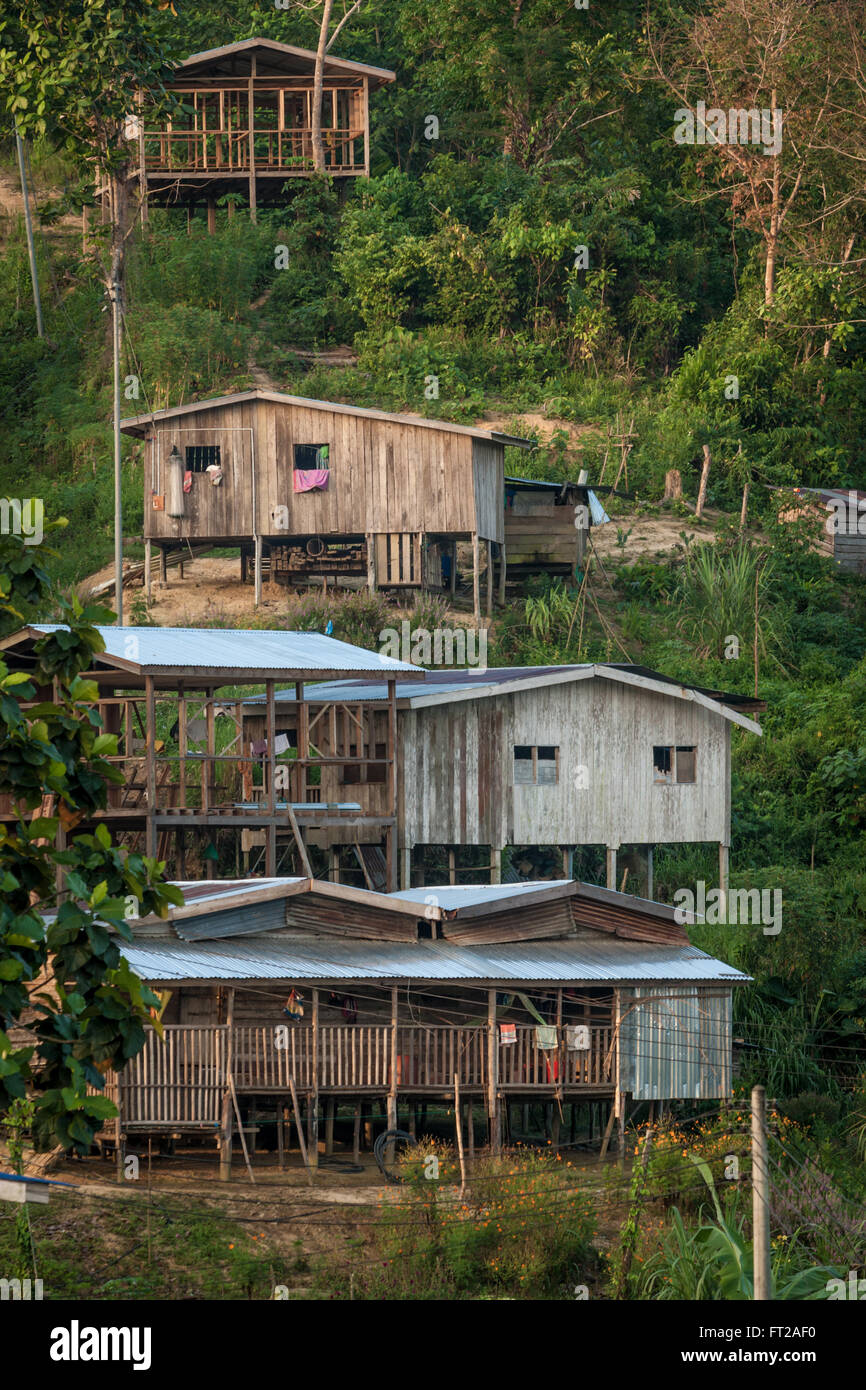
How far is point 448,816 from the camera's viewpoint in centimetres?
3331

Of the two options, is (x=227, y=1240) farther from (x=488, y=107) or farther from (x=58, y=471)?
(x=488, y=107)

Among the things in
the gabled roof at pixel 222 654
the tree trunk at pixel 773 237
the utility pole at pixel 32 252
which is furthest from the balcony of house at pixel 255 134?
the gabled roof at pixel 222 654

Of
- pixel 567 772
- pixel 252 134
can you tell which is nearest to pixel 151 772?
pixel 567 772

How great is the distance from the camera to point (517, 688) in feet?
110

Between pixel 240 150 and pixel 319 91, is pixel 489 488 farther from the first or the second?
pixel 319 91

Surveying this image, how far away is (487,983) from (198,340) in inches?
1167

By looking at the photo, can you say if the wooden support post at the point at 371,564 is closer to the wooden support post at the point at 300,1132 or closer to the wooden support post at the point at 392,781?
the wooden support post at the point at 392,781

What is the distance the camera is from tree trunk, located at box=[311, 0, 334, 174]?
56.5 meters

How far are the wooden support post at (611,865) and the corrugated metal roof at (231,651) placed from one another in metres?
4.72

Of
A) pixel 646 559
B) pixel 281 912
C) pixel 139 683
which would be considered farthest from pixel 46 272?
pixel 281 912

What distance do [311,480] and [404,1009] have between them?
17644mm

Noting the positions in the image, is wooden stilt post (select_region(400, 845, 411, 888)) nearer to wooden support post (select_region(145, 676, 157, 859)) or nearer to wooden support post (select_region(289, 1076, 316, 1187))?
wooden support post (select_region(145, 676, 157, 859))

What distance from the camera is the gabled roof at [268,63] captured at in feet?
182

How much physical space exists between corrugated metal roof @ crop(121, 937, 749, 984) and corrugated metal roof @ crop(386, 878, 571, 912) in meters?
0.62
